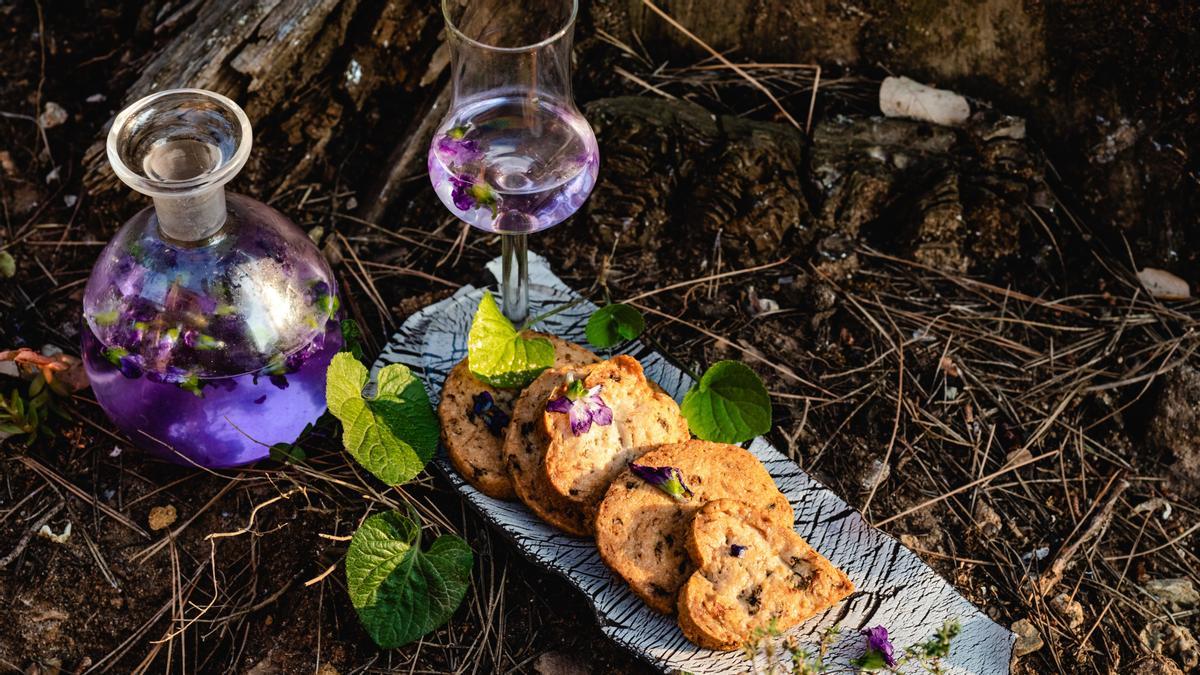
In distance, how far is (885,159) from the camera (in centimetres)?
348

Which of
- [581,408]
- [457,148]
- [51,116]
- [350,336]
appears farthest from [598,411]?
[51,116]

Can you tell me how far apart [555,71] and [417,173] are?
109cm

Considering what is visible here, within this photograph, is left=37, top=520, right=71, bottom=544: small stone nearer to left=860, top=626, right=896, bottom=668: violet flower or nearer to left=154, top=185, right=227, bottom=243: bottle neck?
left=154, top=185, right=227, bottom=243: bottle neck

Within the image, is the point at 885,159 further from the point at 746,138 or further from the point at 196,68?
the point at 196,68

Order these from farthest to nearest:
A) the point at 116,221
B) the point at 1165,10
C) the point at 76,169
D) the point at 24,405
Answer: the point at 76,169 → the point at 116,221 → the point at 1165,10 → the point at 24,405

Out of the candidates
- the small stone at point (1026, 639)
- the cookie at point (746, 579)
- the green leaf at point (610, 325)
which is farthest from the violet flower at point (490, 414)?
the small stone at point (1026, 639)

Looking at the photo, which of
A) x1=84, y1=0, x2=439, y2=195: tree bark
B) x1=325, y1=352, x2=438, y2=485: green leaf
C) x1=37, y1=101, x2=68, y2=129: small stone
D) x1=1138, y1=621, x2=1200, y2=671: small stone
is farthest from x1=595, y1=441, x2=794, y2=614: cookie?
x1=37, y1=101, x2=68, y2=129: small stone

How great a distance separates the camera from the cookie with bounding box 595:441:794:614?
95.3 inches

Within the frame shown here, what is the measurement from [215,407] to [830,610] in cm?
155

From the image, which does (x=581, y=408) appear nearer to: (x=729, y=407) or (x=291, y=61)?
(x=729, y=407)

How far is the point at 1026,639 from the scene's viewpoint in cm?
266

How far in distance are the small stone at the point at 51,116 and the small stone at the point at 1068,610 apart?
11.4 feet

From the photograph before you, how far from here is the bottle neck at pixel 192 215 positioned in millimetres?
2395

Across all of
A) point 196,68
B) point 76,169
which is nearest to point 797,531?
point 196,68
